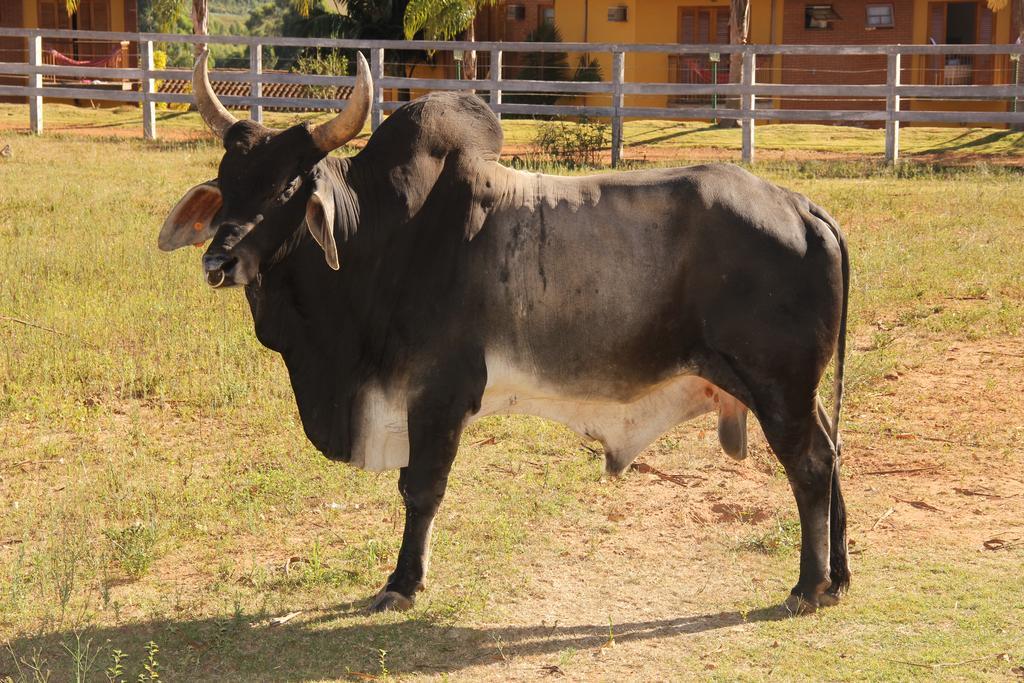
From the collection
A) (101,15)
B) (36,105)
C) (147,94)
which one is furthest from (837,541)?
(101,15)

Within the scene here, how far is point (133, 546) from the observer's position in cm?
606

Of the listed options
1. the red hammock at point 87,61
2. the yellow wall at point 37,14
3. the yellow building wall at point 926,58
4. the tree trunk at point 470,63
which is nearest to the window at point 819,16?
the yellow building wall at point 926,58

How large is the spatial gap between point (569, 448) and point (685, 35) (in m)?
22.8

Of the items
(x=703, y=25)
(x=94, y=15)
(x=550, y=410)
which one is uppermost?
(x=94, y=15)

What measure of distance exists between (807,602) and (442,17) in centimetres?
2050

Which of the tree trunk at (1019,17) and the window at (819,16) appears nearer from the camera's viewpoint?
the tree trunk at (1019,17)

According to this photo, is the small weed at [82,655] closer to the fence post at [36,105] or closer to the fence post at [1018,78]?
the fence post at [36,105]

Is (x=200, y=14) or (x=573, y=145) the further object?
(x=200, y=14)

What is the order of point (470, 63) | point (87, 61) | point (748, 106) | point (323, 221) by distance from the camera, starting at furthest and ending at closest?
point (87, 61) → point (470, 63) → point (748, 106) → point (323, 221)

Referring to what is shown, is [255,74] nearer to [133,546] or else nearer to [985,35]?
[133,546]

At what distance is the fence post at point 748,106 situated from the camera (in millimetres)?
17891

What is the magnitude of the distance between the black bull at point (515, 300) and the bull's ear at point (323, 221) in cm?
9

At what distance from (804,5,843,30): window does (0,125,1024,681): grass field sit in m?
18.2

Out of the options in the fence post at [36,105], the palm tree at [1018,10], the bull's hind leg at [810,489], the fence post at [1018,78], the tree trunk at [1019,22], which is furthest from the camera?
the palm tree at [1018,10]
